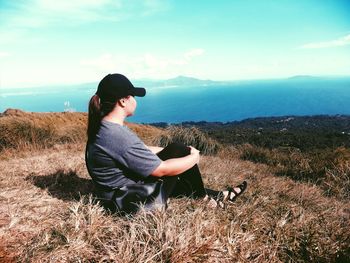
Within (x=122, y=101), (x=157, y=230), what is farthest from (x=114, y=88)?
(x=157, y=230)

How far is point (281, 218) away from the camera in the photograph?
333 centimetres

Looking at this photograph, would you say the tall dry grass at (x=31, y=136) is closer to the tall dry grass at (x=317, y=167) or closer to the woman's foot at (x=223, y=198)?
the tall dry grass at (x=317, y=167)

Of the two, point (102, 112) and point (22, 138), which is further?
point (22, 138)

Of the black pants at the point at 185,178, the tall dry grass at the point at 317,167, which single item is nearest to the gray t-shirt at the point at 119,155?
the black pants at the point at 185,178

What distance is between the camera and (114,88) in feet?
9.86

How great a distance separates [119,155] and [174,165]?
0.55 meters

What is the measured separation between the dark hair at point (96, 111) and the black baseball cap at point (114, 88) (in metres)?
0.05

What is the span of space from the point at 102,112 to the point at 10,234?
1362 millimetres

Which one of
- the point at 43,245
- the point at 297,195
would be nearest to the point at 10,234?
the point at 43,245

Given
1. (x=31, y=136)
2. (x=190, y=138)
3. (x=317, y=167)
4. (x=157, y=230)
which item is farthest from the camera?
(x=190, y=138)

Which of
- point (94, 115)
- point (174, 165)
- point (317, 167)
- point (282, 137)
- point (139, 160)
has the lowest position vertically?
point (282, 137)

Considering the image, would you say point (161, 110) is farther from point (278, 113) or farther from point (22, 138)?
point (22, 138)

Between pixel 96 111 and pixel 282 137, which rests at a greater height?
pixel 96 111

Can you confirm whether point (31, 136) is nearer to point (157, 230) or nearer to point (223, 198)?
point (223, 198)
